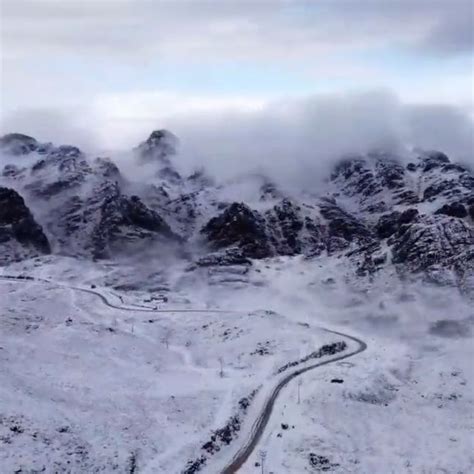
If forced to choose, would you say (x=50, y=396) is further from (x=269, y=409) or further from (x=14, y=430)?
(x=269, y=409)

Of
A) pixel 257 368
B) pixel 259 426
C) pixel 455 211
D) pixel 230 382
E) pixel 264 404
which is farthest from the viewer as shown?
pixel 455 211

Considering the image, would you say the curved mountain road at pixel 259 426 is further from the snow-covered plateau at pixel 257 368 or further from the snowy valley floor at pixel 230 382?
the snowy valley floor at pixel 230 382

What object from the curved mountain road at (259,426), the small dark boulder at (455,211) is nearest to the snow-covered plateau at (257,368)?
the curved mountain road at (259,426)

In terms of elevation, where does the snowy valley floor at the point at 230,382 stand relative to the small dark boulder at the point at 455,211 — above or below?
below

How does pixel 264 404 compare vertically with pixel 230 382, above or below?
below

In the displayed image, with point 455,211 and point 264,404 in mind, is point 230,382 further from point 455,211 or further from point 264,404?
point 455,211

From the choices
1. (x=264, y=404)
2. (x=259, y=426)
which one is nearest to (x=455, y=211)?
(x=264, y=404)

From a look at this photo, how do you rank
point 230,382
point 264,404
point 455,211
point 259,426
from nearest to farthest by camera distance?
point 259,426
point 264,404
point 230,382
point 455,211

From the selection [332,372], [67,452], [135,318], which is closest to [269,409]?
[332,372]

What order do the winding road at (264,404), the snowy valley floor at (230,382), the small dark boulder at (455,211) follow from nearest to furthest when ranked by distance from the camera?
the snowy valley floor at (230,382) < the winding road at (264,404) < the small dark boulder at (455,211)

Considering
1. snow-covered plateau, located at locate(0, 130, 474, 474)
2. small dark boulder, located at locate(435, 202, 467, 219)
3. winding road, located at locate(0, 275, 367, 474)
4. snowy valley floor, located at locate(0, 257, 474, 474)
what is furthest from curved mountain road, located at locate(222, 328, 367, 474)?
small dark boulder, located at locate(435, 202, 467, 219)
